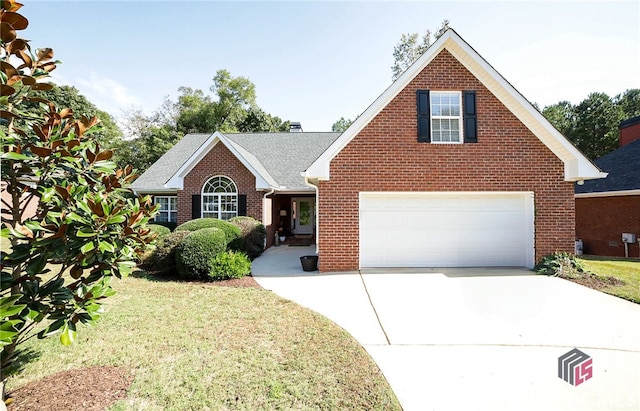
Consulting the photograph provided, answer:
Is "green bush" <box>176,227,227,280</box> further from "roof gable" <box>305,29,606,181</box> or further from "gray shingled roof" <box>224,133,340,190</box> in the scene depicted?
"gray shingled roof" <box>224,133,340,190</box>

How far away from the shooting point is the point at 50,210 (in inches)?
112

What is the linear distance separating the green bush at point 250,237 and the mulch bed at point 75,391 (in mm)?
6084

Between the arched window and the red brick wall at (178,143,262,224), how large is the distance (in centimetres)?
26

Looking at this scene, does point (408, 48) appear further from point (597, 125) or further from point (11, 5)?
point (11, 5)

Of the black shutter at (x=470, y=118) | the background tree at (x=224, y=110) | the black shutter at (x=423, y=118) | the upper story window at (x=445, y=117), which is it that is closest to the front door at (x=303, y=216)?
the black shutter at (x=423, y=118)

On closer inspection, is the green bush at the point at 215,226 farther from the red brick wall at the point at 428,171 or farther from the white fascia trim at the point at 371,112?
the white fascia trim at the point at 371,112

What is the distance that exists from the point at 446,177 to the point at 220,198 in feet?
32.6

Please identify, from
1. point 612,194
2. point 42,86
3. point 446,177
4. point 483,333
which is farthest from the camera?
point 612,194

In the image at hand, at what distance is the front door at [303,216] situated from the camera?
1769cm

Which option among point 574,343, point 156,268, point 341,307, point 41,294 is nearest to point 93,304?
point 41,294

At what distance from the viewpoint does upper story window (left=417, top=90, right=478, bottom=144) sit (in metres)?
9.05

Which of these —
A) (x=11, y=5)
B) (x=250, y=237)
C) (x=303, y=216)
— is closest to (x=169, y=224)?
(x=250, y=237)

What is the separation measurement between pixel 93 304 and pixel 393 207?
316 inches

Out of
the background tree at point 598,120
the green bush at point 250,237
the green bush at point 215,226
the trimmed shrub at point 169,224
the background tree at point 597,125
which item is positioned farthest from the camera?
the background tree at point 598,120
